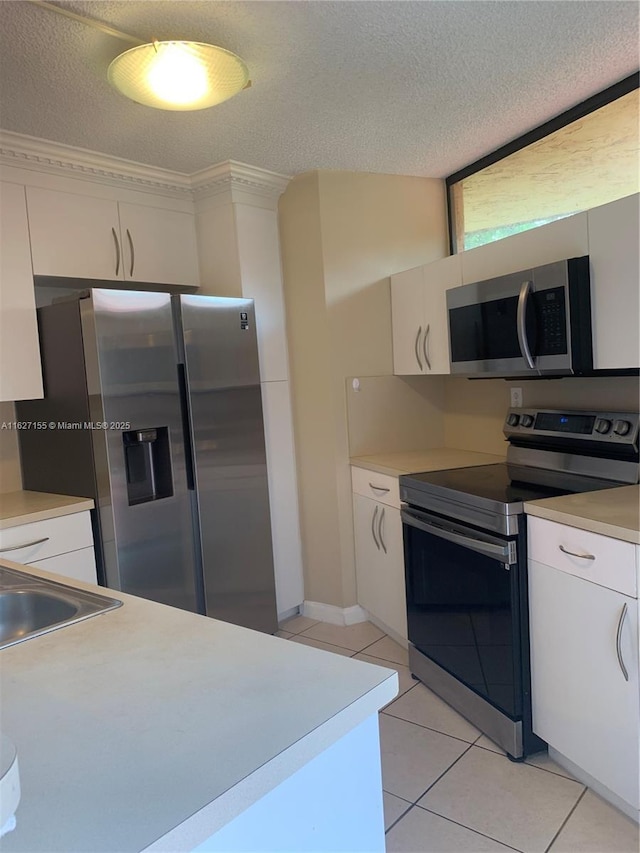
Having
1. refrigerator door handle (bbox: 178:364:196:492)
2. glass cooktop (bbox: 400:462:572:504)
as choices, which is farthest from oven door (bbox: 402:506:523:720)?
refrigerator door handle (bbox: 178:364:196:492)

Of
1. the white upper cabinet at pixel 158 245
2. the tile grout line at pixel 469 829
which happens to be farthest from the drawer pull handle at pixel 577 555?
the white upper cabinet at pixel 158 245

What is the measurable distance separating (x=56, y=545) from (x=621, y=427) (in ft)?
7.13

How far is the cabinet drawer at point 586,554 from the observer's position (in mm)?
1668

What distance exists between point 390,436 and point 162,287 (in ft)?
4.74

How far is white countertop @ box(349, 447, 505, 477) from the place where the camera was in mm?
2812

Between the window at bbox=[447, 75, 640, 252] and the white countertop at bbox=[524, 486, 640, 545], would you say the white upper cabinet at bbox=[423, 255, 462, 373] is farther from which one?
the white countertop at bbox=[524, 486, 640, 545]

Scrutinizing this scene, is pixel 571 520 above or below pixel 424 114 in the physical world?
below

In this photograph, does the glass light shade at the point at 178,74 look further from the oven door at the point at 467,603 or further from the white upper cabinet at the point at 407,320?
the oven door at the point at 467,603

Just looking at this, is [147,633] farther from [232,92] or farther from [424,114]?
[424,114]

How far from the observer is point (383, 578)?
2980 mm

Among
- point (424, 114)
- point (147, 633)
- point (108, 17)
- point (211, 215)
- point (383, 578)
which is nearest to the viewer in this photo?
point (147, 633)

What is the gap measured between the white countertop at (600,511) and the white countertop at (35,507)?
1716 mm

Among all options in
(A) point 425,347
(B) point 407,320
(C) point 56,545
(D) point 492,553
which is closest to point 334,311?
(B) point 407,320

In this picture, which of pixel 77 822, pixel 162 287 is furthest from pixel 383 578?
pixel 77 822
